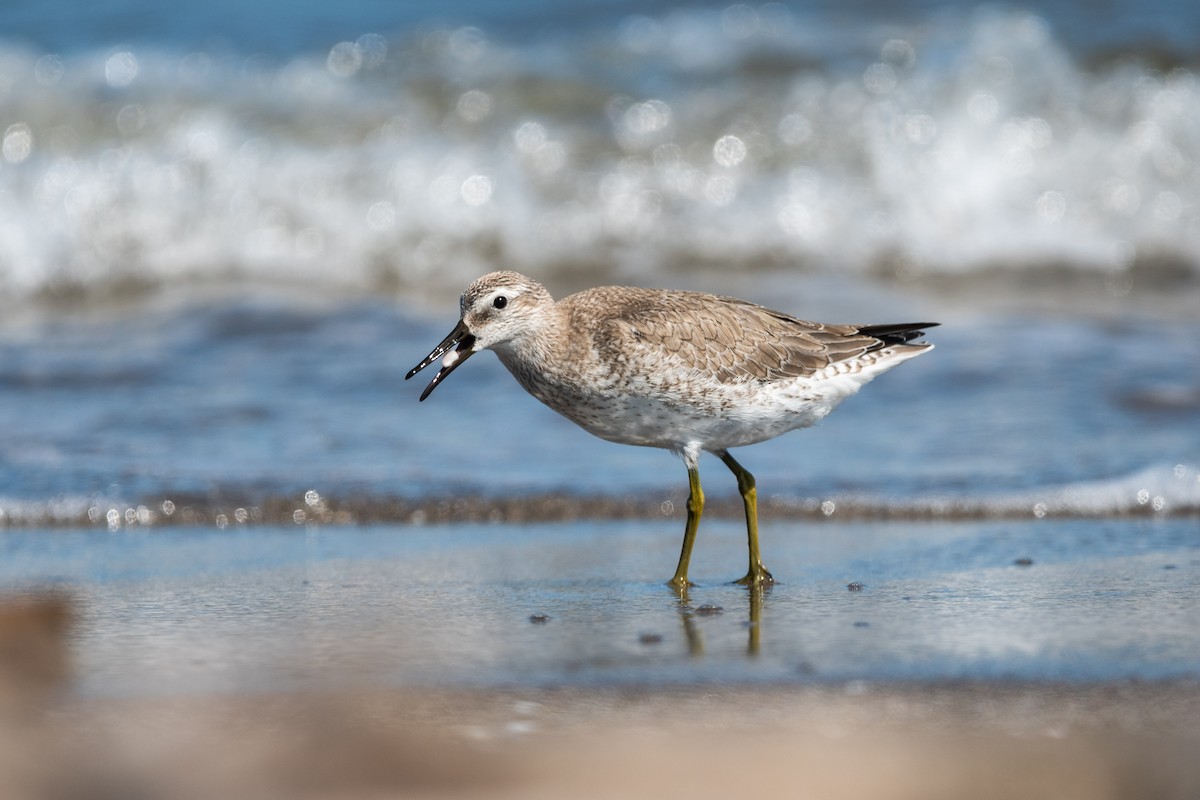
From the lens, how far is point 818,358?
608cm

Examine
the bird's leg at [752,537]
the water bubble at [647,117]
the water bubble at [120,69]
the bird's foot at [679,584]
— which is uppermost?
the water bubble at [120,69]

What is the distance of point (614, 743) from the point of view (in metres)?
3.87

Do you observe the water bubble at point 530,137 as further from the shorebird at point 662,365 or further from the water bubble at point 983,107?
the shorebird at point 662,365

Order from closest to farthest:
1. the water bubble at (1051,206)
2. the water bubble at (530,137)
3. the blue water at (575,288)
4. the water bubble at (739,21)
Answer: the blue water at (575,288)
the water bubble at (1051,206)
the water bubble at (530,137)
the water bubble at (739,21)

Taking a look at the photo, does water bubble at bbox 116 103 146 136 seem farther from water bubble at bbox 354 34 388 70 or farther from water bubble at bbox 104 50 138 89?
water bubble at bbox 354 34 388 70

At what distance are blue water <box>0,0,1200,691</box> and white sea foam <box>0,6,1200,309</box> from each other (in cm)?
4

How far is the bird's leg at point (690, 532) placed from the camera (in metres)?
5.70

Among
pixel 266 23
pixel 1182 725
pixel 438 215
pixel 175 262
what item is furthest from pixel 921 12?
pixel 1182 725

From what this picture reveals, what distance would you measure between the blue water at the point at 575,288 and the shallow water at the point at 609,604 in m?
0.03

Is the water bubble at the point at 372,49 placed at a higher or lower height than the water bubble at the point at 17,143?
higher

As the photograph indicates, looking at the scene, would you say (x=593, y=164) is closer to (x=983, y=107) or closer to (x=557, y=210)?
(x=557, y=210)

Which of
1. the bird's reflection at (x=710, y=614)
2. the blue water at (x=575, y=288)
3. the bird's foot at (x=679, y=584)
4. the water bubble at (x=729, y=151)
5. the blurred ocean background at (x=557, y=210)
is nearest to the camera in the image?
the bird's reflection at (x=710, y=614)

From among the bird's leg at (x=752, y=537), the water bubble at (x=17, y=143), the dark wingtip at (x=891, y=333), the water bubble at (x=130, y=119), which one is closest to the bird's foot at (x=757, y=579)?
the bird's leg at (x=752, y=537)

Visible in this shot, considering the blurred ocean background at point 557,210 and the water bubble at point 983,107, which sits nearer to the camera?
the blurred ocean background at point 557,210
